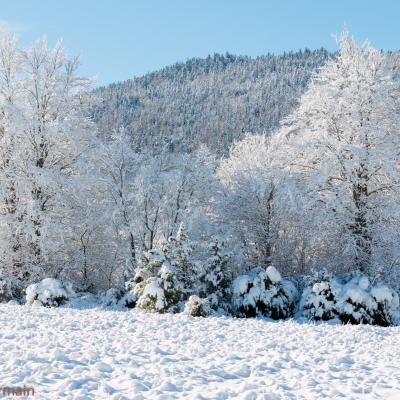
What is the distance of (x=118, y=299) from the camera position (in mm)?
20094

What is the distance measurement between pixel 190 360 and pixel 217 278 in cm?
1086

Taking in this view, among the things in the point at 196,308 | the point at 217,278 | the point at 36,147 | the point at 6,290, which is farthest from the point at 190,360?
the point at 36,147

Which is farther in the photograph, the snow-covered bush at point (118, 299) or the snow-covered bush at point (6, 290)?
the snow-covered bush at point (6, 290)

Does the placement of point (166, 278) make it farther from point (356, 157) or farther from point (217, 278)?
point (356, 157)

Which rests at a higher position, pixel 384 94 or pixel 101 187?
pixel 384 94

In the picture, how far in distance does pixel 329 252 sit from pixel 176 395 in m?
17.5

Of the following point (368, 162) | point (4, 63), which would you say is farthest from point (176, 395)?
point (4, 63)

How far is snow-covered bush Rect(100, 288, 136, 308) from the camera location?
61.9ft

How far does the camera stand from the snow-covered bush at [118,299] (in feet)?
61.9

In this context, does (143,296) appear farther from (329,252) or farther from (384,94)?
(384,94)

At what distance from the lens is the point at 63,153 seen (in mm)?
23250

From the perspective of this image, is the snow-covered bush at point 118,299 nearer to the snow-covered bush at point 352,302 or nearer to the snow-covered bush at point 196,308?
the snow-covered bush at point 196,308

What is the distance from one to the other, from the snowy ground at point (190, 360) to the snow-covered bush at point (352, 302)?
13.0 ft

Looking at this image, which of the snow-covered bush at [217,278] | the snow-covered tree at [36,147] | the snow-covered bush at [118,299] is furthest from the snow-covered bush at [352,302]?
the snow-covered tree at [36,147]
